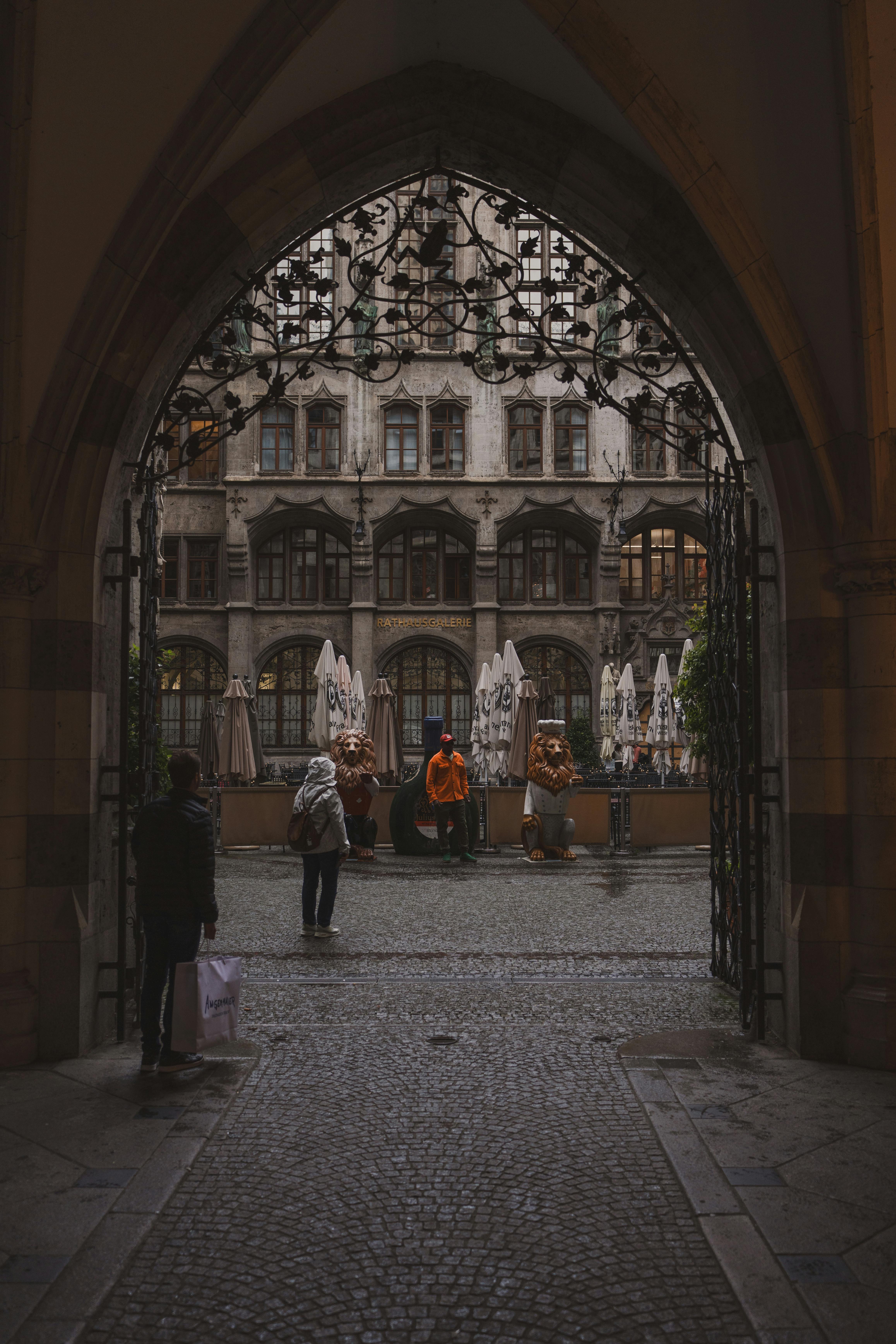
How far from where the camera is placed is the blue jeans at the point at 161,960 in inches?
197

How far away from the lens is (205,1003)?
16.3 ft

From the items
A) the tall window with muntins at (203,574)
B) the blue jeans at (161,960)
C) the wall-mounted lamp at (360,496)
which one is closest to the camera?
the blue jeans at (161,960)

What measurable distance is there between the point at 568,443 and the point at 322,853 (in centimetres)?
2474

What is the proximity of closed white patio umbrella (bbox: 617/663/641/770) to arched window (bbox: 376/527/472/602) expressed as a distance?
1145 cm

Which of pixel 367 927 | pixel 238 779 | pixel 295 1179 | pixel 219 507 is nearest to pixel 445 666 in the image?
pixel 219 507

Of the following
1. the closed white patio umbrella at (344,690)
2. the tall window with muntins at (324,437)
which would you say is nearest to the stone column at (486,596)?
the tall window with muntins at (324,437)

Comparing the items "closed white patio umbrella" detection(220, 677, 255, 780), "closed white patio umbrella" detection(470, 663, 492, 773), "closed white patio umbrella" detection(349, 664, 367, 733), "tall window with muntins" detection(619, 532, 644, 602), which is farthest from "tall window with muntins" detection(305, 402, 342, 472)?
"closed white patio umbrella" detection(220, 677, 255, 780)

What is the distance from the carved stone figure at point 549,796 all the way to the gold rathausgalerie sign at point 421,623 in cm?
1770

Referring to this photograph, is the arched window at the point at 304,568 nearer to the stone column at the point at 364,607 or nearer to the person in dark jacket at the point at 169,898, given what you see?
the stone column at the point at 364,607

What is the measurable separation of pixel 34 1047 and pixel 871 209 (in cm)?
539

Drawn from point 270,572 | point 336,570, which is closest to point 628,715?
point 336,570

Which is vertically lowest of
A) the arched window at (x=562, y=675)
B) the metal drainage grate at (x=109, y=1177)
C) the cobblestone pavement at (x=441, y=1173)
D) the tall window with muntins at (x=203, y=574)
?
the cobblestone pavement at (x=441, y=1173)

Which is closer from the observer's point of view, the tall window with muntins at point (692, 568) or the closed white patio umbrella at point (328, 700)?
the closed white patio umbrella at point (328, 700)

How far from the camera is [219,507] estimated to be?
103 feet
